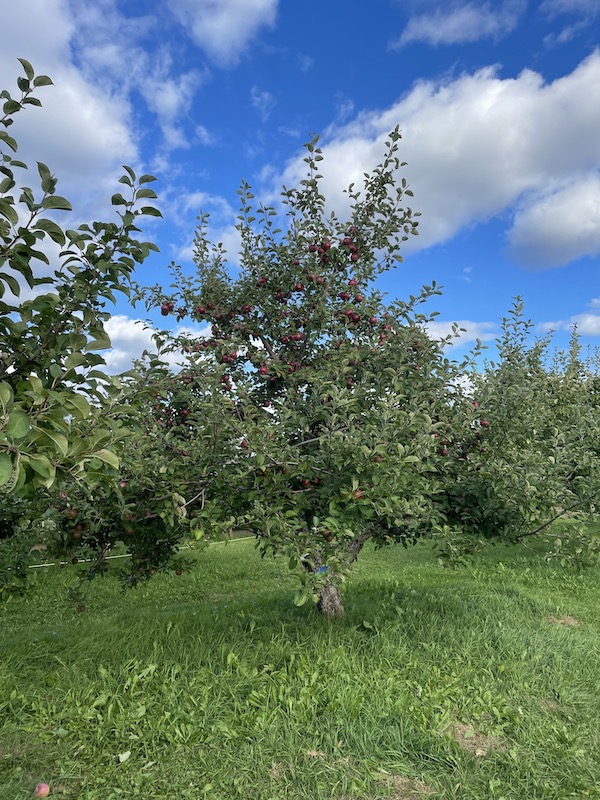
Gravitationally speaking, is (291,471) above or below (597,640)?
above

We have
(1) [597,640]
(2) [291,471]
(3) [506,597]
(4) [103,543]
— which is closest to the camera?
(2) [291,471]

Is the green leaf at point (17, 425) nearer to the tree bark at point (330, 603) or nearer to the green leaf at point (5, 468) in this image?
the green leaf at point (5, 468)

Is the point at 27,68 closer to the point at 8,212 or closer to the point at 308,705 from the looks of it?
the point at 8,212

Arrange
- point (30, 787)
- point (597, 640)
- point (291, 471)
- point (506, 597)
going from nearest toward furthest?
point (30, 787)
point (291, 471)
point (597, 640)
point (506, 597)

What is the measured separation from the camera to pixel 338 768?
3.64 meters

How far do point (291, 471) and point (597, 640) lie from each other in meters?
4.83

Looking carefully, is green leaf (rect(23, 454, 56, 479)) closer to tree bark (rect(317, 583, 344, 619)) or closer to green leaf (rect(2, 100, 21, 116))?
green leaf (rect(2, 100, 21, 116))

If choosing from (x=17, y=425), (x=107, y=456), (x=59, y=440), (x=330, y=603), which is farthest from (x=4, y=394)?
(x=330, y=603)

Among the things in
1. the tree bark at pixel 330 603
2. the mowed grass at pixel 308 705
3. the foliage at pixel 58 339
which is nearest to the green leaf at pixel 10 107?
the foliage at pixel 58 339

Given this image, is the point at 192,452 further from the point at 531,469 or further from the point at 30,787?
the point at 531,469

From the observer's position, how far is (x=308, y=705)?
168 inches

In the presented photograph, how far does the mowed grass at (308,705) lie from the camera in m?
3.60

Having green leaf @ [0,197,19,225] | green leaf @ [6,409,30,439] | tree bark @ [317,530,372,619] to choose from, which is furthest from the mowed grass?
green leaf @ [0,197,19,225]

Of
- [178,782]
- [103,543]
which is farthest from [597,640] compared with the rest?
[103,543]
